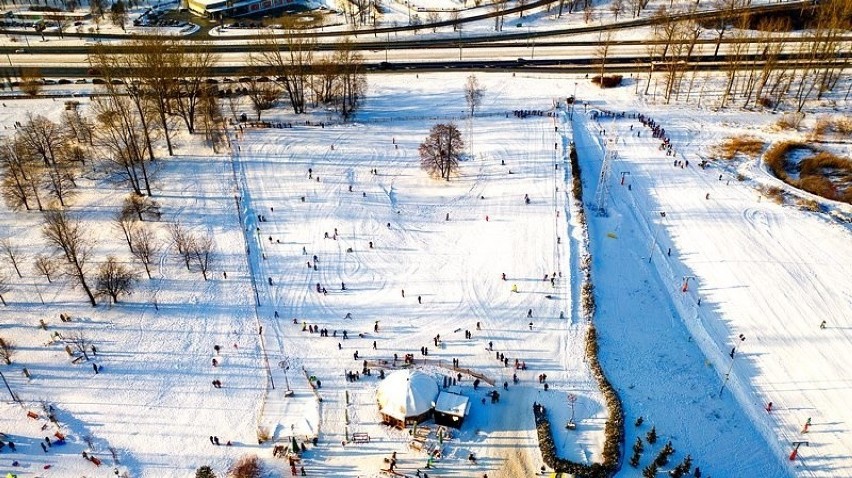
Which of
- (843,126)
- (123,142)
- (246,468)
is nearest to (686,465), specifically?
(246,468)

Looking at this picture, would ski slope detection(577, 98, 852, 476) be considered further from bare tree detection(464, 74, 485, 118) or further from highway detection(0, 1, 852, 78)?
highway detection(0, 1, 852, 78)

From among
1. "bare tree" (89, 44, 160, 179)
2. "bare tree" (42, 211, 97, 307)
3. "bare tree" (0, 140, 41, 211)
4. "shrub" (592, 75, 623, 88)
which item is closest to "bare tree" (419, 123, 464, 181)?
"shrub" (592, 75, 623, 88)

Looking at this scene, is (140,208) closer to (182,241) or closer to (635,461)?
(182,241)

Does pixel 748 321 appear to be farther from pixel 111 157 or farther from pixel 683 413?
pixel 111 157

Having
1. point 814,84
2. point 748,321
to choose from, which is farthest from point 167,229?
point 814,84

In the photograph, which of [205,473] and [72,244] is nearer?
[205,473]
